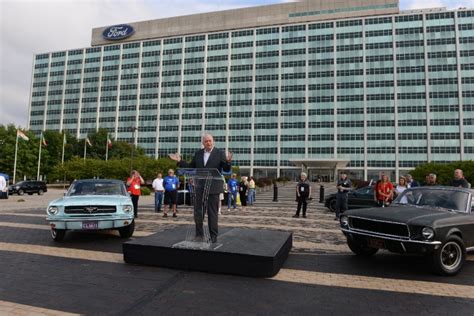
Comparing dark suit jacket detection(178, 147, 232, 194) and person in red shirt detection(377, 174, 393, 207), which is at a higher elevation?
dark suit jacket detection(178, 147, 232, 194)

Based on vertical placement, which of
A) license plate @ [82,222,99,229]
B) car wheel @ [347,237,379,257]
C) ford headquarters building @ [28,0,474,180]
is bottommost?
car wheel @ [347,237,379,257]

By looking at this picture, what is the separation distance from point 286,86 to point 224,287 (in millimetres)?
80537

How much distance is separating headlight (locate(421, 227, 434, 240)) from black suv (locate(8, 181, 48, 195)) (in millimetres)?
38171

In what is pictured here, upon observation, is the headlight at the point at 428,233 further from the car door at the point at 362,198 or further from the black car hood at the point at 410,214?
the car door at the point at 362,198

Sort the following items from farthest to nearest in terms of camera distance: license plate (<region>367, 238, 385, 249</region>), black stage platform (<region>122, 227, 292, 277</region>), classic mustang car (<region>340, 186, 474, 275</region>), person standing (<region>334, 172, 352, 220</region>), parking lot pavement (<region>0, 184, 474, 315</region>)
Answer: person standing (<region>334, 172, 352, 220</region>) < license plate (<region>367, 238, 385, 249</region>) < classic mustang car (<region>340, 186, 474, 275</region>) < black stage platform (<region>122, 227, 292, 277</region>) < parking lot pavement (<region>0, 184, 474, 315</region>)

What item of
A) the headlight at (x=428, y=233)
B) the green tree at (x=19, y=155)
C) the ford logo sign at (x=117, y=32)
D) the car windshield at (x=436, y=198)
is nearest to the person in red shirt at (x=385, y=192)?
the car windshield at (x=436, y=198)

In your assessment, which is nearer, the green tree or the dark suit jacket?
the dark suit jacket

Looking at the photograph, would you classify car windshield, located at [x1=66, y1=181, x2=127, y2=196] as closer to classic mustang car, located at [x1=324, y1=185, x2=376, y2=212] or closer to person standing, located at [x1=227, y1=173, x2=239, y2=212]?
person standing, located at [x1=227, y1=173, x2=239, y2=212]

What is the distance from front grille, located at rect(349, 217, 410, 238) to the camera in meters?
5.55

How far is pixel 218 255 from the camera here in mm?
5414

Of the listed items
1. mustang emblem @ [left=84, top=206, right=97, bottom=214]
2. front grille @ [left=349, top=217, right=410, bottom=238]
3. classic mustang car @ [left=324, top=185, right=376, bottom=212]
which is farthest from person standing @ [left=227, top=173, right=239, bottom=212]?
front grille @ [left=349, top=217, right=410, bottom=238]

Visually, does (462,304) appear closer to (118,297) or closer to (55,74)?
(118,297)

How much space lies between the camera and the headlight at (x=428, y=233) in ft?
17.4

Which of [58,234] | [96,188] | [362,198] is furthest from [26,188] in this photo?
[362,198]
